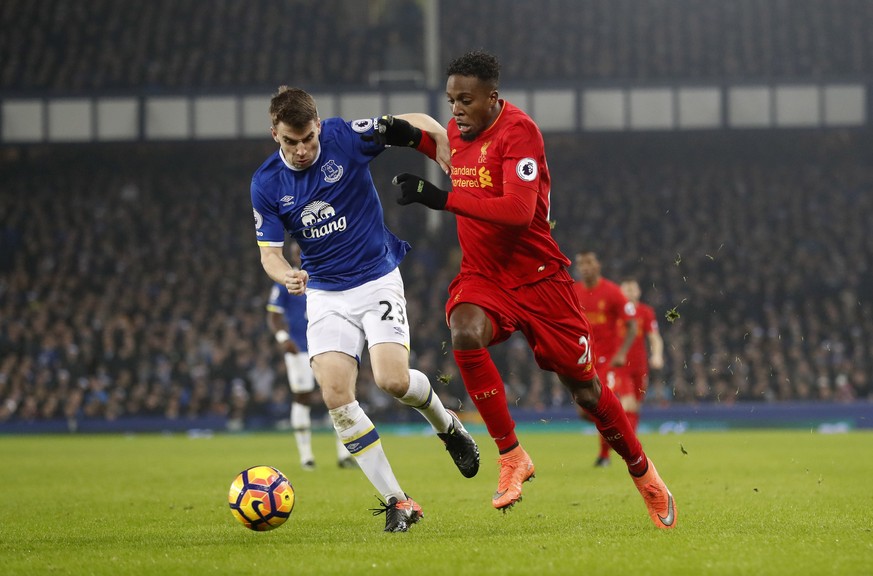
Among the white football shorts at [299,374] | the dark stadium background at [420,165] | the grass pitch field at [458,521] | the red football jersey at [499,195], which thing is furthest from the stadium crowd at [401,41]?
the red football jersey at [499,195]

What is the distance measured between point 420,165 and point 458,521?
29332 millimetres

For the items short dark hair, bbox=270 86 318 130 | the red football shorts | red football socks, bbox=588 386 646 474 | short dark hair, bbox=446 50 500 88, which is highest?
short dark hair, bbox=446 50 500 88

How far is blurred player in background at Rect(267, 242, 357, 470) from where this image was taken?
13.9 metres

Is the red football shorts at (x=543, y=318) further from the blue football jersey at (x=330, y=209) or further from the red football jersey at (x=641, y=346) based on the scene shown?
the red football jersey at (x=641, y=346)

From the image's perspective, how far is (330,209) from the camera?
7.11 meters

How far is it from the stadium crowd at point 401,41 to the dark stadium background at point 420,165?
3.0 inches

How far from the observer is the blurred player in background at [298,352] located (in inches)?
546

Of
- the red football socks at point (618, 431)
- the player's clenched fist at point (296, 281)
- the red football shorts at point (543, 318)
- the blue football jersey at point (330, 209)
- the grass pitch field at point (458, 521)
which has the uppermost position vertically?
the blue football jersey at point (330, 209)

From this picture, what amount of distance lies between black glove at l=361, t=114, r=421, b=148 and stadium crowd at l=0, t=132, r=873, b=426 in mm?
13302

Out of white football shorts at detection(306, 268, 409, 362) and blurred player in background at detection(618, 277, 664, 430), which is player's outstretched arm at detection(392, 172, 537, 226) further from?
blurred player in background at detection(618, 277, 664, 430)

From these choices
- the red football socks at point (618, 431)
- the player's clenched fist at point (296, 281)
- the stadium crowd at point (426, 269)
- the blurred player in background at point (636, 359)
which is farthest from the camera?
the stadium crowd at point (426, 269)

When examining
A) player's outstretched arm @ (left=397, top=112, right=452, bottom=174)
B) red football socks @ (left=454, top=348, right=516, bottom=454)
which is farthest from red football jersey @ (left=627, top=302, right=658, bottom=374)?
player's outstretched arm @ (left=397, top=112, right=452, bottom=174)

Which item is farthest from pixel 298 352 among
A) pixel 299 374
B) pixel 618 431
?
pixel 618 431

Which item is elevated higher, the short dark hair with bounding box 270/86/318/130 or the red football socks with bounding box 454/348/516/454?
the short dark hair with bounding box 270/86/318/130
